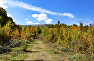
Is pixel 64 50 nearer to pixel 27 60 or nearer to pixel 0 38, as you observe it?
pixel 27 60

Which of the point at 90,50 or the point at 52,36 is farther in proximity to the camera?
the point at 52,36

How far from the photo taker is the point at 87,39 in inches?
404

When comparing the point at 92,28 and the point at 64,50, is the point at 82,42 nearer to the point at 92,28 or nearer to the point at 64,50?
the point at 92,28

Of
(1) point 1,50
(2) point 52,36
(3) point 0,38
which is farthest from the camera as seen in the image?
(2) point 52,36

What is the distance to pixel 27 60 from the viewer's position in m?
7.38

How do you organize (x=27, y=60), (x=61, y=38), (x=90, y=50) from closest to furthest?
(x=27, y=60)
(x=90, y=50)
(x=61, y=38)

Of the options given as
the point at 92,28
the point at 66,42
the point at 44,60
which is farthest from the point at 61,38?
the point at 44,60

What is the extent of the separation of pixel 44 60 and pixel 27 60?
123cm

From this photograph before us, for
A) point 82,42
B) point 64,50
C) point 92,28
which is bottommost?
point 64,50

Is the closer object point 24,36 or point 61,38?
point 61,38

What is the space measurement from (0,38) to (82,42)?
9.88 m

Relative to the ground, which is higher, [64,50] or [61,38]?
[61,38]

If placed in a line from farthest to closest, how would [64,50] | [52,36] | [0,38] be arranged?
1. [52,36]
2. [0,38]
3. [64,50]

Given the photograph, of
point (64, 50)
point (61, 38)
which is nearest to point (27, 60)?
point (64, 50)
